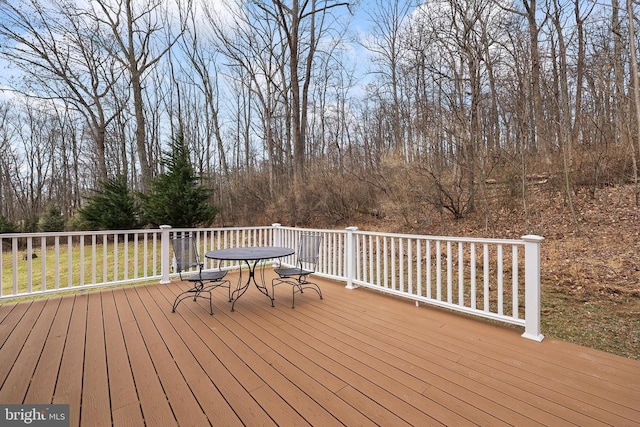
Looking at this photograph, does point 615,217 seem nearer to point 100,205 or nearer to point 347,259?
point 347,259

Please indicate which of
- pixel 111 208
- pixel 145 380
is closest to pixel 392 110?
pixel 145 380

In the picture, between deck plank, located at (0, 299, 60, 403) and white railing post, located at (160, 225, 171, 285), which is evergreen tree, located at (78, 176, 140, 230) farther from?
deck plank, located at (0, 299, 60, 403)

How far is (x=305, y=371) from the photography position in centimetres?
215

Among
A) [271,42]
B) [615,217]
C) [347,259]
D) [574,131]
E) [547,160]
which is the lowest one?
[347,259]

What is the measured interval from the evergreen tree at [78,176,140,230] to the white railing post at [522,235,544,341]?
12045 mm

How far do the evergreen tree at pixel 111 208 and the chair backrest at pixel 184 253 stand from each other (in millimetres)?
8490

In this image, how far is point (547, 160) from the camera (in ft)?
24.3

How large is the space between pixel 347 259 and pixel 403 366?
237 cm

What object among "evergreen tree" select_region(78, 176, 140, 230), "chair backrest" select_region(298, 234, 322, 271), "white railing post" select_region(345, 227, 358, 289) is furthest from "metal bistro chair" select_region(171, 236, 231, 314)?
"evergreen tree" select_region(78, 176, 140, 230)

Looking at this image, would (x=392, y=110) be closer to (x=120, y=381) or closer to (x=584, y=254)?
(x=584, y=254)

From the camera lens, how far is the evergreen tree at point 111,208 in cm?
1048

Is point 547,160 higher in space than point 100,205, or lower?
higher

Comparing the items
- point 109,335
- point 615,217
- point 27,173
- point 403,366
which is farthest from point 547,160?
point 27,173

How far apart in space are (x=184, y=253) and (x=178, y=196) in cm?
638
